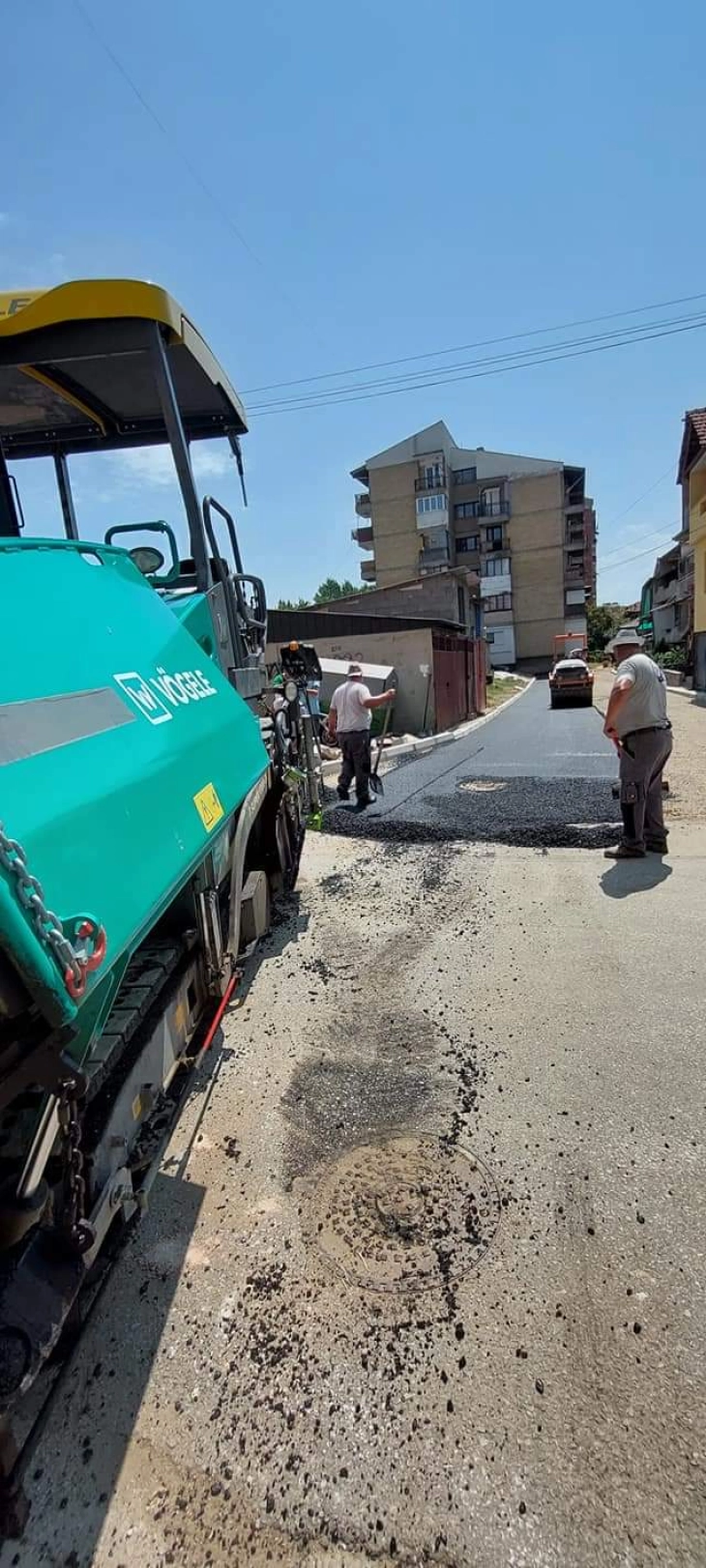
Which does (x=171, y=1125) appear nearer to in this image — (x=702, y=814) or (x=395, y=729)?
(x=702, y=814)

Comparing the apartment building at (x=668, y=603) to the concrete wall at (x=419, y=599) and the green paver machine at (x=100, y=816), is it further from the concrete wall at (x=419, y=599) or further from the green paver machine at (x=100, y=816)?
the green paver machine at (x=100, y=816)

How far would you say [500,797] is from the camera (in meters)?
8.92

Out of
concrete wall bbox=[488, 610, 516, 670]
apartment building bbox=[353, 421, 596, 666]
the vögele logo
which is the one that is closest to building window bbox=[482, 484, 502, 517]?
apartment building bbox=[353, 421, 596, 666]

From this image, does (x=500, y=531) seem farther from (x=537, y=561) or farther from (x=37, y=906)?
(x=37, y=906)

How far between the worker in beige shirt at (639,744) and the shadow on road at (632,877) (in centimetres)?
16

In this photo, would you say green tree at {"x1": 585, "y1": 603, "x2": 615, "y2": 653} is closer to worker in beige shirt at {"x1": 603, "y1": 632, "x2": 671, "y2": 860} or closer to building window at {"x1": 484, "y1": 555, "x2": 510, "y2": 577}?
building window at {"x1": 484, "y1": 555, "x2": 510, "y2": 577}

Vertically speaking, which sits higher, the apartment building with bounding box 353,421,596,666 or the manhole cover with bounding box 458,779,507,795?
the apartment building with bounding box 353,421,596,666

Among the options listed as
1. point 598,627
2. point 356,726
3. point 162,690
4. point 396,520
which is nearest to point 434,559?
point 396,520

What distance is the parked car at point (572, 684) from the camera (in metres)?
24.2

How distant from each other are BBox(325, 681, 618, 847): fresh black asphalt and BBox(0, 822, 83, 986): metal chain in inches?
235

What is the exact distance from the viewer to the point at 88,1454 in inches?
70.6

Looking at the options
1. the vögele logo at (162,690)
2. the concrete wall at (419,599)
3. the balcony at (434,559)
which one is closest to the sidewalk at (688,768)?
the vögele logo at (162,690)

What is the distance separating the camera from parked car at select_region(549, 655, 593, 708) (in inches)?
952

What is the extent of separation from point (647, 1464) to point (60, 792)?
6.76 feet
